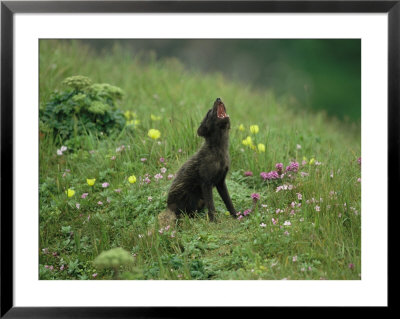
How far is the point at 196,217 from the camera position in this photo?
4.42 m

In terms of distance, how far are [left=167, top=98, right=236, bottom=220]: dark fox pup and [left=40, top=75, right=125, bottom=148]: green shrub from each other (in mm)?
1557

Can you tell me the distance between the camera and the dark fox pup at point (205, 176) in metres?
4.41

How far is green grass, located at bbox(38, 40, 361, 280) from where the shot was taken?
12.8 ft

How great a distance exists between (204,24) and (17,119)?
188 cm

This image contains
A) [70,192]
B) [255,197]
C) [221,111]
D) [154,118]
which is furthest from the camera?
[154,118]

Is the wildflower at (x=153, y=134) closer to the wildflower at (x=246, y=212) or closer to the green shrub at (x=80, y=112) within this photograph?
the green shrub at (x=80, y=112)

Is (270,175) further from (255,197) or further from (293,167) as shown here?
(255,197)

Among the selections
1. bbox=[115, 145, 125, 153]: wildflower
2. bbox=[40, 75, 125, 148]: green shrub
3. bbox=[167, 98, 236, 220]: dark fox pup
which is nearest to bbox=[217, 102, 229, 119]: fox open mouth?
bbox=[167, 98, 236, 220]: dark fox pup

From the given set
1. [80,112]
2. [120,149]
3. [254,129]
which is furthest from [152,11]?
[80,112]

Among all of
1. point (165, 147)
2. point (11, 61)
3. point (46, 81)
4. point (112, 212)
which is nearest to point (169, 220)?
point (112, 212)

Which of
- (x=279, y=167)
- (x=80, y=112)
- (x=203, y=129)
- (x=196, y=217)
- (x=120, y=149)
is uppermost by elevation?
(x=80, y=112)

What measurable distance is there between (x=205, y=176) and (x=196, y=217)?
412mm

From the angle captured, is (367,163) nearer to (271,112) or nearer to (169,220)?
(169,220)

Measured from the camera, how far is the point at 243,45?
505 cm
